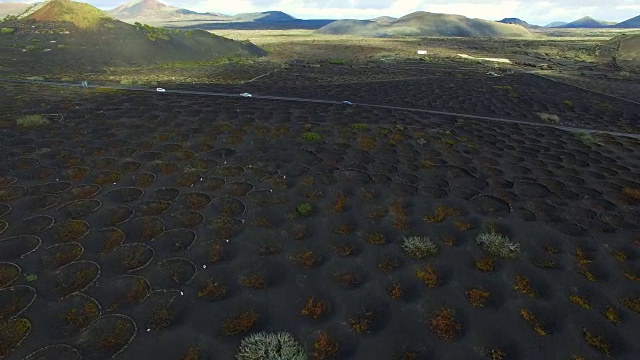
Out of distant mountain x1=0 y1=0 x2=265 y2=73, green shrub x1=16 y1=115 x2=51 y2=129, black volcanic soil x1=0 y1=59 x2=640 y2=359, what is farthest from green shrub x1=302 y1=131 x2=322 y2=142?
distant mountain x1=0 y1=0 x2=265 y2=73

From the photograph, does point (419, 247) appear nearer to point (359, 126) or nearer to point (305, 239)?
point (305, 239)

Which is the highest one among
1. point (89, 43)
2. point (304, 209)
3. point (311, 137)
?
point (89, 43)

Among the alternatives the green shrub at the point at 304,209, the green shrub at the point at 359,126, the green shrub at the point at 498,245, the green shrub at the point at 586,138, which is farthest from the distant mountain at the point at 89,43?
the green shrub at the point at 586,138

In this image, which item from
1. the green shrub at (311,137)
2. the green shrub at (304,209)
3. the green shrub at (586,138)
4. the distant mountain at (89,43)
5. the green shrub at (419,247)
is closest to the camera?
the green shrub at (419,247)

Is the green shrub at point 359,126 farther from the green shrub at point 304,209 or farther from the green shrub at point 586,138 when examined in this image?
the green shrub at point 586,138

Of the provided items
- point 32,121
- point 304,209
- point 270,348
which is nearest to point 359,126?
point 304,209

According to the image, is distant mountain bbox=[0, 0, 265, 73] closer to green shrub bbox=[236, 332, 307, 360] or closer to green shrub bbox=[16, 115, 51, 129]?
green shrub bbox=[16, 115, 51, 129]

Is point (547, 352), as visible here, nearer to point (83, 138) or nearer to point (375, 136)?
point (375, 136)
